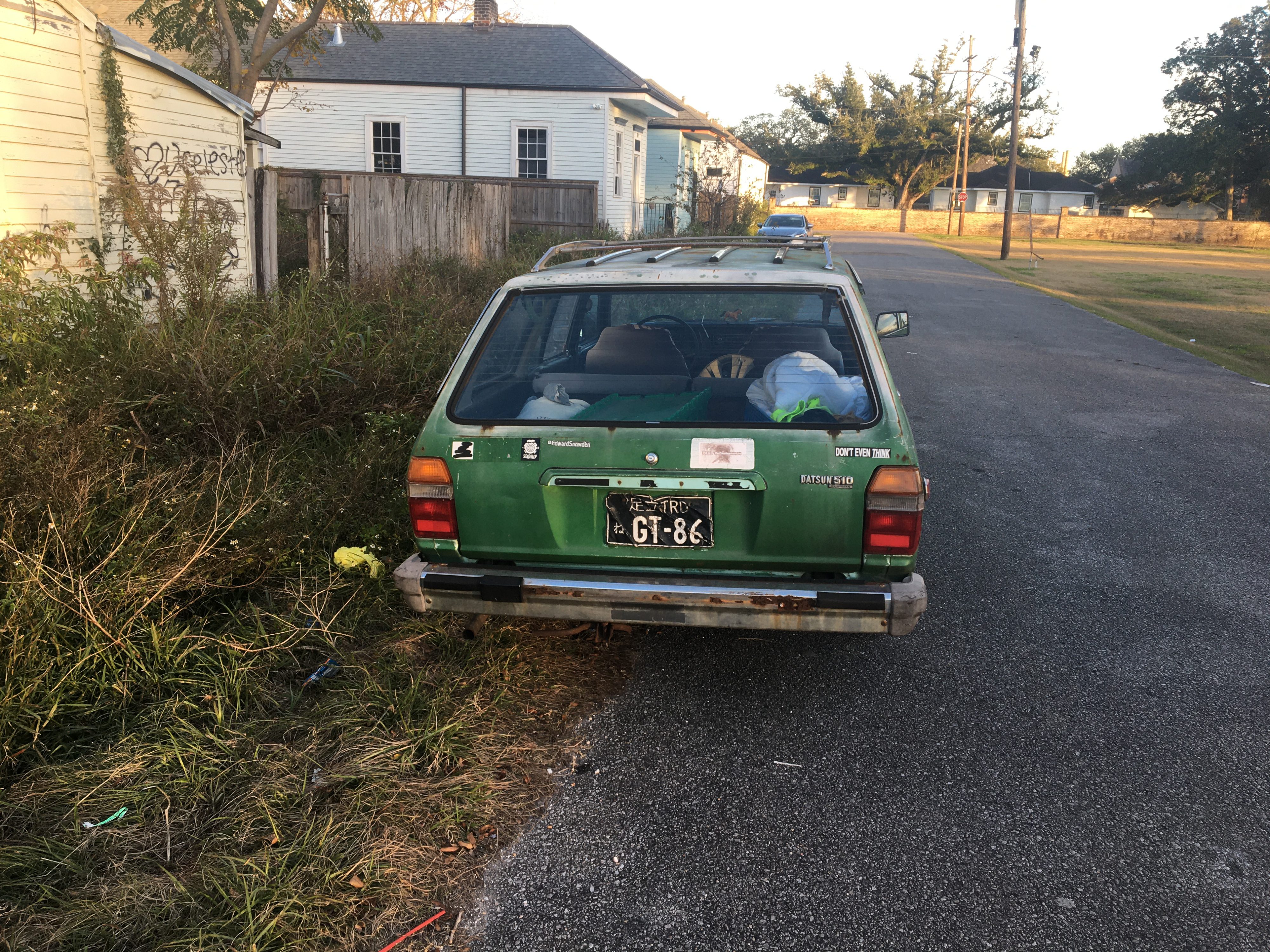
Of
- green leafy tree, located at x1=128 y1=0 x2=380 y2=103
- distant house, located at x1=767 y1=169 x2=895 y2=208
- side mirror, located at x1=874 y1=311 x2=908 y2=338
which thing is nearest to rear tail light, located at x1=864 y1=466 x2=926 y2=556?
side mirror, located at x1=874 y1=311 x2=908 y2=338

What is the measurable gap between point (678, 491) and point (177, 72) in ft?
32.4

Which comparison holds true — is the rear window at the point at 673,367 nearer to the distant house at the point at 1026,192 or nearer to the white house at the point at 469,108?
the white house at the point at 469,108

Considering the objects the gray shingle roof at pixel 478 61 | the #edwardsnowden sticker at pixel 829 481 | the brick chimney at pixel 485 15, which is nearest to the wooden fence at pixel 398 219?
the #edwardsnowden sticker at pixel 829 481

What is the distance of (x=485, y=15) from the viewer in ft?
92.1

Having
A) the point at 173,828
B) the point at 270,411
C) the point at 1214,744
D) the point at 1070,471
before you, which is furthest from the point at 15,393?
the point at 1070,471

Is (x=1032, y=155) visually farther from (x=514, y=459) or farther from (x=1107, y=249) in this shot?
(x=514, y=459)

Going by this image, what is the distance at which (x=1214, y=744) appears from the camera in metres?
3.51

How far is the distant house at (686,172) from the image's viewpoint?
30.0 metres

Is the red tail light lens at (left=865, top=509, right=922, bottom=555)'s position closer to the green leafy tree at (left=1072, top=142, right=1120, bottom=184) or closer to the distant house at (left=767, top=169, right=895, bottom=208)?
the distant house at (left=767, top=169, right=895, bottom=208)

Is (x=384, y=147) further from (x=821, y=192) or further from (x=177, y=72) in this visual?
(x=821, y=192)

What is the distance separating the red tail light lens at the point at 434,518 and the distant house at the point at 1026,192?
268 feet

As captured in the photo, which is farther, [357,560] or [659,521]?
[357,560]

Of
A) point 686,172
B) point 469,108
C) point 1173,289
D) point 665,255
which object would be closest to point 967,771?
point 665,255

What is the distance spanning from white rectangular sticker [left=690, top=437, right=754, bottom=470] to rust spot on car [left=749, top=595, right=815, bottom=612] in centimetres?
45
